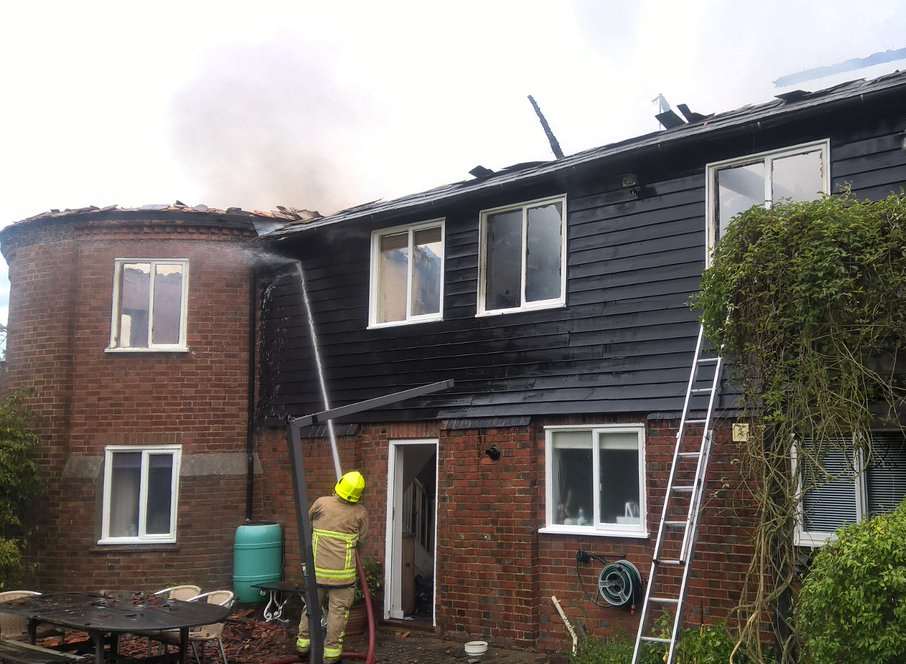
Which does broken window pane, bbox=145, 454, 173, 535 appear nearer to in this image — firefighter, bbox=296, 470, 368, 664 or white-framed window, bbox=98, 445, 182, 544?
white-framed window, bbox=98, 445, 182, 544

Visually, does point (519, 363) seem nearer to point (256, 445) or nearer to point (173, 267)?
point (256, 445)

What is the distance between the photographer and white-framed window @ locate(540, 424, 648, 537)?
A: 31.9 feet

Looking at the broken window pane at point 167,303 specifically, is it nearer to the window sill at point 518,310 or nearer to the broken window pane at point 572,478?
the window sill at point 518,310

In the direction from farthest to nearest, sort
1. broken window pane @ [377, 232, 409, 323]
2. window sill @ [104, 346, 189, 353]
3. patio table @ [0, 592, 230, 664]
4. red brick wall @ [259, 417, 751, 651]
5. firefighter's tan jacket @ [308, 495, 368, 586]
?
window sill @ [104, 346, 189, 353], broken window pane @ [377, 232, 409, 323], firefighter's tan jacket @ [308, 495, 368, 586], red brick wall @ [259, 417, 751, 651], patio table @ [0, 592, 230, 664]

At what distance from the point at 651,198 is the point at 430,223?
3184 mm

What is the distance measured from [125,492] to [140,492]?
0.96ft

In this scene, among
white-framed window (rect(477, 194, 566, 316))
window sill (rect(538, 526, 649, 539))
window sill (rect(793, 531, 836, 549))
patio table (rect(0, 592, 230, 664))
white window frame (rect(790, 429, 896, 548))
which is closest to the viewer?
patio table (rect(0, 592, 230, 664))

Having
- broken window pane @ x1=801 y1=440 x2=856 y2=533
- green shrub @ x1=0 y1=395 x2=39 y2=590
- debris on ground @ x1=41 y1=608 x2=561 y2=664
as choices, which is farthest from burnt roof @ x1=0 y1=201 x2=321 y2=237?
broken window pane @ x1=801 y1=440 x2=856 y2=533

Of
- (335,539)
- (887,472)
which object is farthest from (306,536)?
(887,472)

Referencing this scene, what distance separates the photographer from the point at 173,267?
1355cm

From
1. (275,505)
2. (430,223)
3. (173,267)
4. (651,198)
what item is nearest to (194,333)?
(173,267)

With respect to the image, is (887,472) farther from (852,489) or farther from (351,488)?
(351,488)

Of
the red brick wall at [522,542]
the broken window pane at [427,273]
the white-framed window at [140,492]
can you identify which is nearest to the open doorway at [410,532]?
the red brick wall at [522,542]

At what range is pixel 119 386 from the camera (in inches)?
520
